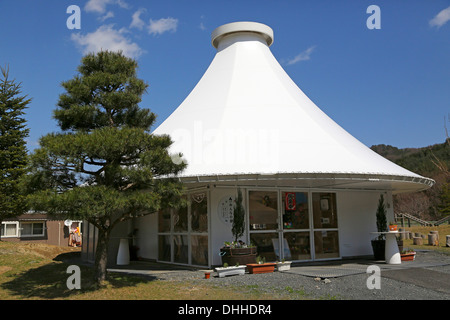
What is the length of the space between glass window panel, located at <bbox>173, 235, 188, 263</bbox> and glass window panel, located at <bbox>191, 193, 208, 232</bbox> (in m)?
0.55

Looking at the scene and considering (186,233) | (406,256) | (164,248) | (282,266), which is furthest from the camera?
(164,248)

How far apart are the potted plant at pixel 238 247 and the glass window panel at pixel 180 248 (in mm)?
1499

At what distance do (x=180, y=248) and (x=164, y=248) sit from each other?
774 mm

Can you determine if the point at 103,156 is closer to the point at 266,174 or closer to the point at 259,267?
the point at 266,174

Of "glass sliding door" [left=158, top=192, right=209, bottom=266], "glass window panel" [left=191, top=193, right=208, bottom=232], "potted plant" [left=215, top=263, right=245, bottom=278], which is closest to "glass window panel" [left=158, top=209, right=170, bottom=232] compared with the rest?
"glass sliding door" [left=158, top=192, right=209, bottom=266]

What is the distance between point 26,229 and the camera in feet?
64.3

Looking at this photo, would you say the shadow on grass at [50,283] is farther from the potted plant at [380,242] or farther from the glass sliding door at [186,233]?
the potted plant at [380,242]

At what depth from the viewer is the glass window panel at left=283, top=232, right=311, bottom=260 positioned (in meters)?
9.16

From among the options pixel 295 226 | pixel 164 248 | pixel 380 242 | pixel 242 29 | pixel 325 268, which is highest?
pixel 242 29

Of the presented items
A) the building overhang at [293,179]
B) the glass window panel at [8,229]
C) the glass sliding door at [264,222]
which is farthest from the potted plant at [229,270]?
the glass window panel at [8,229]

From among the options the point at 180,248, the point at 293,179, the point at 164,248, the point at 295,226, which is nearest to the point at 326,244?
the point at 295,226

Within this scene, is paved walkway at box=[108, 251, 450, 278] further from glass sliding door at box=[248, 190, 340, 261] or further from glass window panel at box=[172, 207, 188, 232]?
glass window panel at box=[172, 207, 188, 232]

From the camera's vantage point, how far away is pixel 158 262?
33.4 ft
